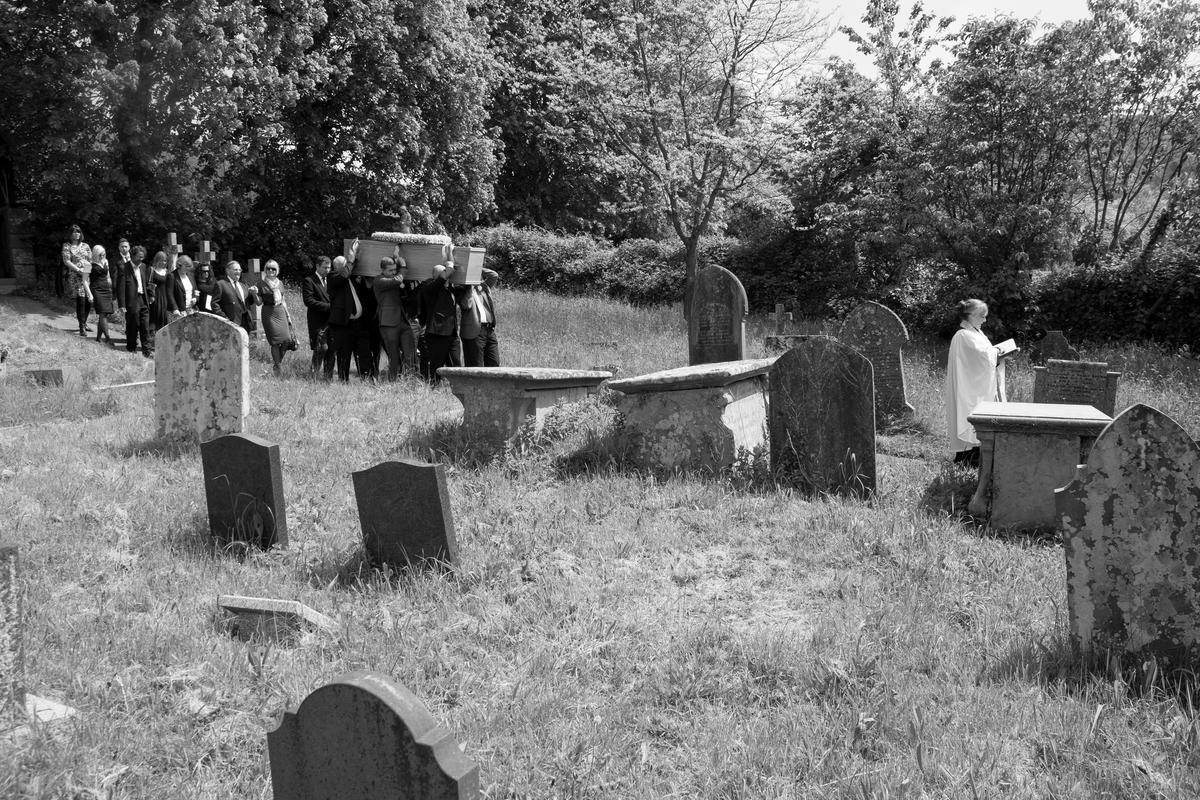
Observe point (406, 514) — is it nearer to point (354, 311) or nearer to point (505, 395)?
point (505, 395)

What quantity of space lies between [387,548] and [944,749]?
3287 millimetres

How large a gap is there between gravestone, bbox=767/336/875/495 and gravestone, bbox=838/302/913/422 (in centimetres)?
412

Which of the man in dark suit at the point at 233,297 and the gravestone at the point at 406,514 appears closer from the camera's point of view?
the gravestone at the point at 406,514

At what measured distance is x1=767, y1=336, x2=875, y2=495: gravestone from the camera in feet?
24.4

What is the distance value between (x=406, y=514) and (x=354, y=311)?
802 centimetres

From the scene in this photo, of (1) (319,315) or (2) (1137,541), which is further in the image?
(1) (319,315)

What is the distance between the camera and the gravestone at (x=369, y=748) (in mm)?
2348

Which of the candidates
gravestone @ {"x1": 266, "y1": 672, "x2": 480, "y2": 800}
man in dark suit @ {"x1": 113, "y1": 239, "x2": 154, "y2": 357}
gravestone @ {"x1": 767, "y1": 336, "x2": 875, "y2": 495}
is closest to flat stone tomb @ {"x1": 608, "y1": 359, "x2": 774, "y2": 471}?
gravestone @ {"x1": 767, "y1": 336, "x2": 875, "y2": 495}

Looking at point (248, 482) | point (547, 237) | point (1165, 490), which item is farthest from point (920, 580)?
point (547, 237)

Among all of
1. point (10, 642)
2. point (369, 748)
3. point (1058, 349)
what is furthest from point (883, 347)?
point (369, 748)

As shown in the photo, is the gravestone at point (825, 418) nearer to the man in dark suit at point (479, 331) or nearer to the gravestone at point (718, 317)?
the gravestone at point (718, 317)

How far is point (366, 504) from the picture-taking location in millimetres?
5637

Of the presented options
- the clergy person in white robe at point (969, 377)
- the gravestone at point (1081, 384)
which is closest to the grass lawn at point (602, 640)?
the clergy person in white robe at point (969, 377)

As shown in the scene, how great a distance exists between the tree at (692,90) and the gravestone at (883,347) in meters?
10.6
